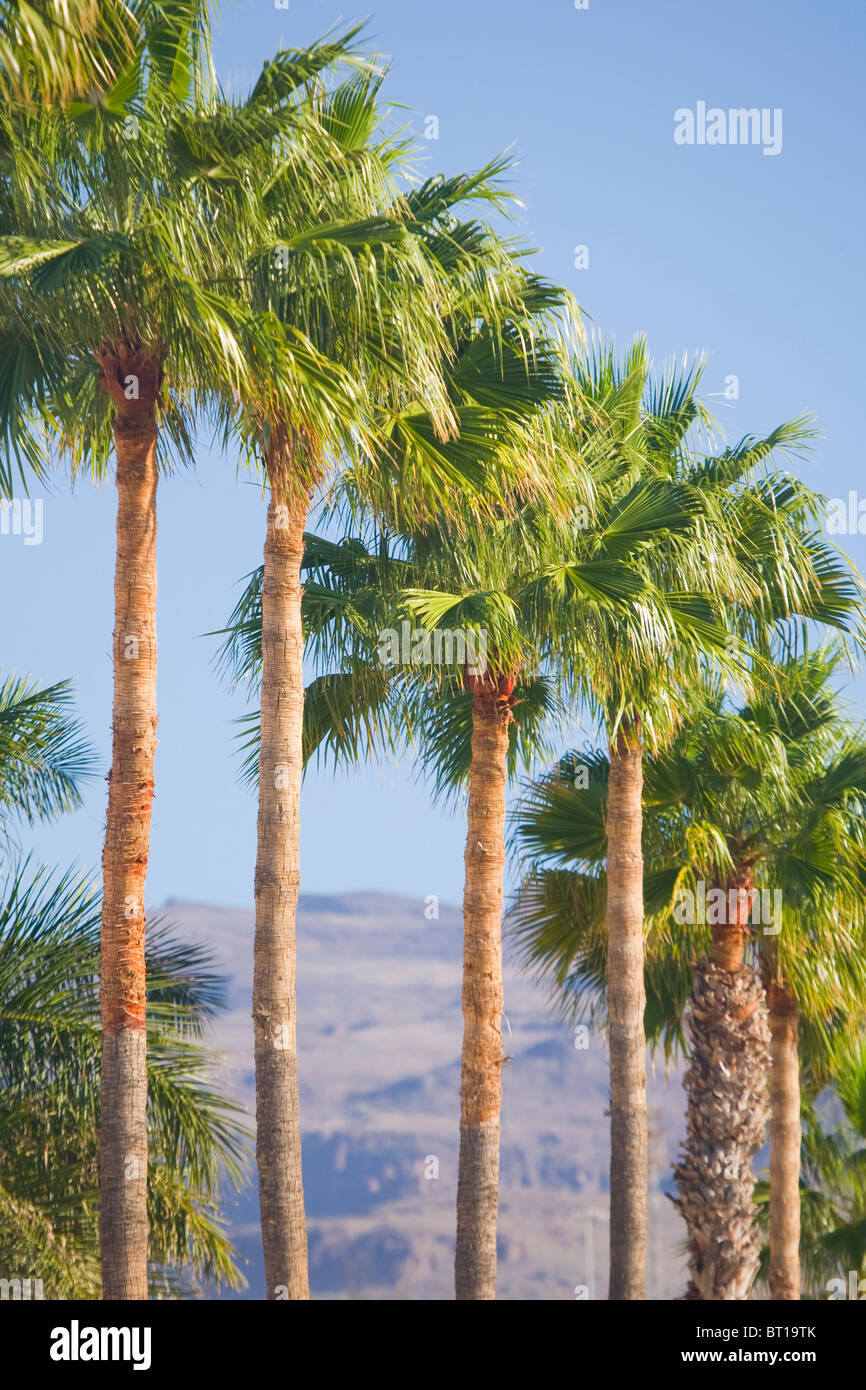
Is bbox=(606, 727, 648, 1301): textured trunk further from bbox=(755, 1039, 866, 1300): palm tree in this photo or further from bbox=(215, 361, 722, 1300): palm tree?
bbox=(755, 1039, 866, 1300): palm tree

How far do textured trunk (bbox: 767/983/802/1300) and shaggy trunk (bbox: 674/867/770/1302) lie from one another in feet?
7.04

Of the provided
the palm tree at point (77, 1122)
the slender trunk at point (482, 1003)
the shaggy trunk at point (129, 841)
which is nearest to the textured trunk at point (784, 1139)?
the slender trunk at point (482, 1003)

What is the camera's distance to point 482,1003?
42.3 ft

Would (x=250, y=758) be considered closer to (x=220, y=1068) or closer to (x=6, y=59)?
(x=220, y=1068)

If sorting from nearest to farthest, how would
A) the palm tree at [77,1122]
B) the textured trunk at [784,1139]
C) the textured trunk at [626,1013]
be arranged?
the palm tree at [77,1122]
the textured trunk at [626,1013]
the textured trunk at [784,1139]

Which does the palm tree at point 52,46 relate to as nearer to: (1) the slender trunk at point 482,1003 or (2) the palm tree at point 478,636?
(2) the palm tree at point 478,636

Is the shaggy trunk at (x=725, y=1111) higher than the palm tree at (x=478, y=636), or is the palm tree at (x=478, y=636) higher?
the palm tree at (x=478, y=636)

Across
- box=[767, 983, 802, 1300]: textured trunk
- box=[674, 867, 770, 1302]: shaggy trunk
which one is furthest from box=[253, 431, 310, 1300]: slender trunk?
box=[767, 983, 802, 1300]: textured trunk

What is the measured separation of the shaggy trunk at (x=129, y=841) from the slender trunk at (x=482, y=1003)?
4.08 m

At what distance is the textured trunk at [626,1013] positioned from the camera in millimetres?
13914

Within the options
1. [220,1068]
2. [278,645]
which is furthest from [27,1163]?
[278,645]

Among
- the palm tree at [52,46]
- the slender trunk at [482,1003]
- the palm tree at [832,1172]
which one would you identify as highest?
the palm tree at [52,46]

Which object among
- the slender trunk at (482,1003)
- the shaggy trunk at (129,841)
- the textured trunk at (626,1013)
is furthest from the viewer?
the textured trunk at (626,1013)

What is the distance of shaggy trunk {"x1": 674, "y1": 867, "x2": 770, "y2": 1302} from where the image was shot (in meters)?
15.0
